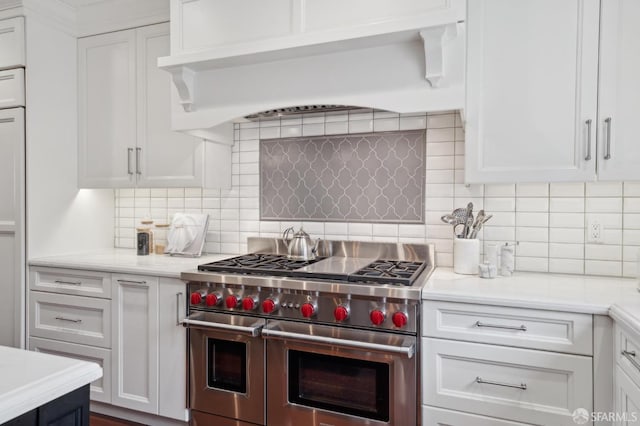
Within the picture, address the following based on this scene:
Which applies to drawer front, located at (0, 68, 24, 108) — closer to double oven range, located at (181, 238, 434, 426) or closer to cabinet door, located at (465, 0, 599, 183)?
double oven range, located at (181, 238, 434, 426)

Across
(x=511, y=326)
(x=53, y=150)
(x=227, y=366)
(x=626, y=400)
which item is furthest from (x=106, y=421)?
(x=626, y=400)

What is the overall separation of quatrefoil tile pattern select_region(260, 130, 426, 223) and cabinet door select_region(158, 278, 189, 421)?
77 centimetres

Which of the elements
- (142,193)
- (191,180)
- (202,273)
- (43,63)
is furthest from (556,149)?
(43,63)

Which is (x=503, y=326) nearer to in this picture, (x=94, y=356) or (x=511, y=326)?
(x=511, y=326)

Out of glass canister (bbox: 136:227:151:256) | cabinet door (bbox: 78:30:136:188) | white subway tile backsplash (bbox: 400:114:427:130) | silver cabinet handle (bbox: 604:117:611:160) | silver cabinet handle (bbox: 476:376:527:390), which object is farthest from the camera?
glass canister (bbox: 136:227:151:256)

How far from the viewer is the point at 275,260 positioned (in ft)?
7.80

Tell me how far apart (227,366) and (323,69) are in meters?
1.54

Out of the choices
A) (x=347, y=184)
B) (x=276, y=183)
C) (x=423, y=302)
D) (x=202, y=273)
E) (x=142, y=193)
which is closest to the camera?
(x=423, y=302)

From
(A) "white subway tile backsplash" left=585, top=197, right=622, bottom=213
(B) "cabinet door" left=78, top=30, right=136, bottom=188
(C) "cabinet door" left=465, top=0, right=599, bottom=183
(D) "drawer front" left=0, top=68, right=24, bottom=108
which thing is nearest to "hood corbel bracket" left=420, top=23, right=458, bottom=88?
(C) "cabinet door" left=465, top=0, right=599, bottom=183

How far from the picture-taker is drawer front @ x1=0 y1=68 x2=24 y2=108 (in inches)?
102

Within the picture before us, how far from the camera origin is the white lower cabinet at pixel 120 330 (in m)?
2.22

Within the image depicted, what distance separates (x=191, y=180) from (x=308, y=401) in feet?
4.71

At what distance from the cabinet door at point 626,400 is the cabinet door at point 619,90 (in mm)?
797

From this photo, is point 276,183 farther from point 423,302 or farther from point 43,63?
point 43,63
